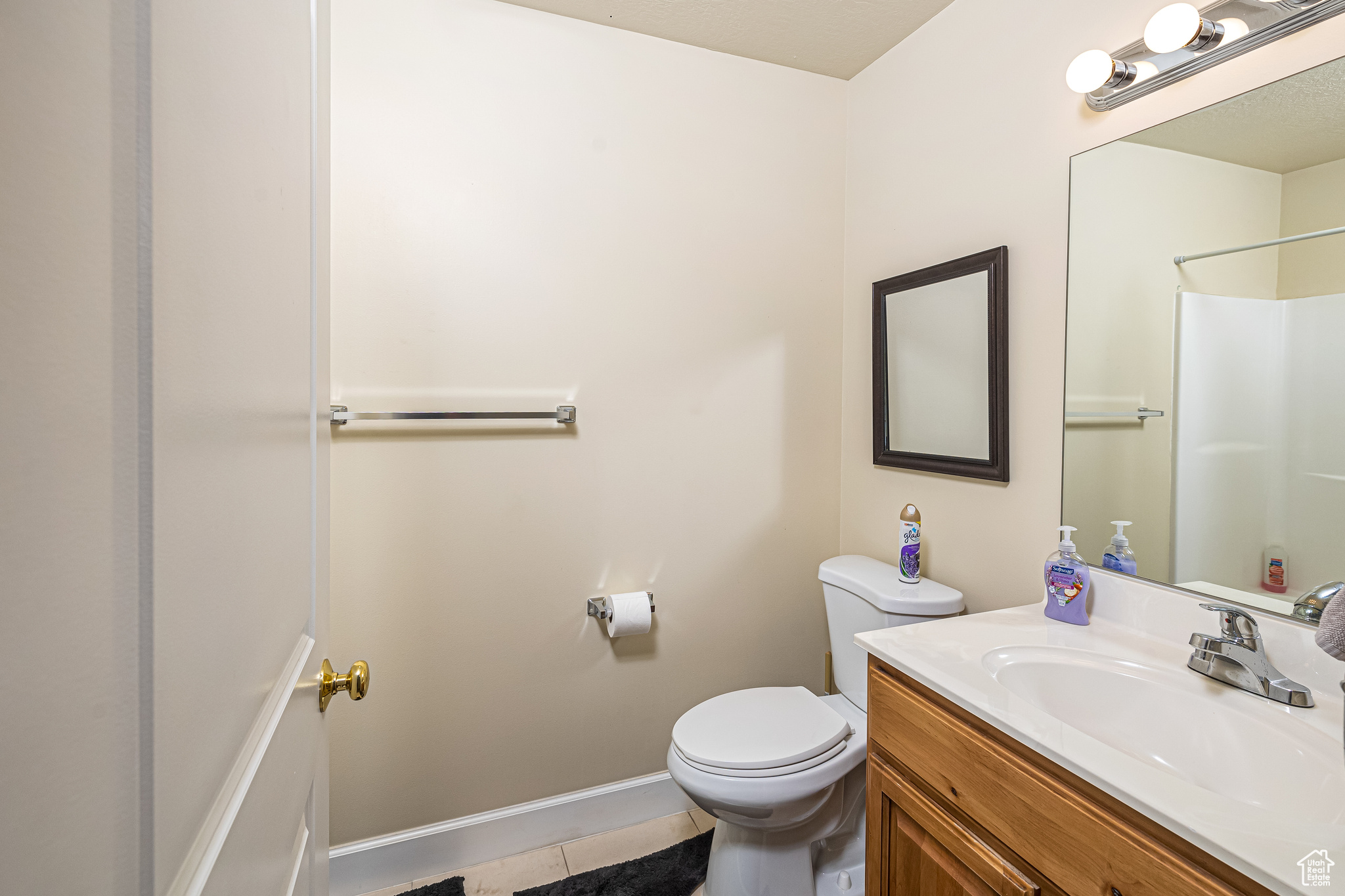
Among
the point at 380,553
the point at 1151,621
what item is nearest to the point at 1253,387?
the point at 1151,621

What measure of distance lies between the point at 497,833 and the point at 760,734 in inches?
33.2

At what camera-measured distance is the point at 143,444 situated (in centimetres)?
30

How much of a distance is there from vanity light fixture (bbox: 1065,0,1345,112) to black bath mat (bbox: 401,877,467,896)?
2.34 metres

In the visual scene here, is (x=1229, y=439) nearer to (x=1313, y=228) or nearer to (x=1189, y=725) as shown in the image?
(x=1313, y=228)

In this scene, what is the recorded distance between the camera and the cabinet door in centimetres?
93

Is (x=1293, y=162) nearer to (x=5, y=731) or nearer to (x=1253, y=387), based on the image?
(x=1253, y=387)

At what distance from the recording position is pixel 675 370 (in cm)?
188

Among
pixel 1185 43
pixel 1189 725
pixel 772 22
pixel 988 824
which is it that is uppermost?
pixel 772 22

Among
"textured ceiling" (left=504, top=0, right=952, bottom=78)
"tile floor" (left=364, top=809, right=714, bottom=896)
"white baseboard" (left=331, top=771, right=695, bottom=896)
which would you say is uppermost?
"textured ceiling" (left=504, top=0, right=952, bottom=78)

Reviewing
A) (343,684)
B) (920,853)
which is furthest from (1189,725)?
(343,684)

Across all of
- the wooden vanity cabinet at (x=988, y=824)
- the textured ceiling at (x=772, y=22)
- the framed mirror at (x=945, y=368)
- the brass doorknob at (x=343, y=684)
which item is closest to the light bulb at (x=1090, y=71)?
the framed mirror at (x=945, y=368)

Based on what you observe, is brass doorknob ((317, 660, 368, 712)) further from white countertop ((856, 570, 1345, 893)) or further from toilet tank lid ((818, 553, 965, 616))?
toilet tank lid ((818, 553, 965, 616))

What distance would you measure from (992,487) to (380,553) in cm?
158

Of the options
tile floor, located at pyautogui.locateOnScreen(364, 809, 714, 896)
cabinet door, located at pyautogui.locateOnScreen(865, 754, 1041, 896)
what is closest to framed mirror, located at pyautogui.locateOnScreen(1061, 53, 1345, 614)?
cabinet door, located at pyautogui.locateOnScreen(865, 754, 1041, 896)
